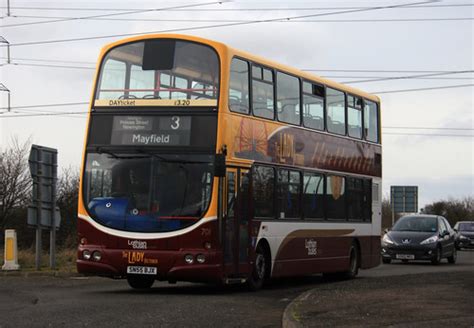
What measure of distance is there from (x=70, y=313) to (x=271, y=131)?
6.65m

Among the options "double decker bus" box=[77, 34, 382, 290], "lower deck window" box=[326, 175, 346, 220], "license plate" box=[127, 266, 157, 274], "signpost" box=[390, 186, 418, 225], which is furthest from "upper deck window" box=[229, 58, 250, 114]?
"signpost" box=[390, 186, 418, 225]

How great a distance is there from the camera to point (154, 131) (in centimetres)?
1661

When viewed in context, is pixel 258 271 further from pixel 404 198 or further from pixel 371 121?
pixel 404 198

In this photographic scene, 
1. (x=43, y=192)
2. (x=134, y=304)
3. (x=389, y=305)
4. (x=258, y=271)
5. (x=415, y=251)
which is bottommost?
(x=134, y=304)

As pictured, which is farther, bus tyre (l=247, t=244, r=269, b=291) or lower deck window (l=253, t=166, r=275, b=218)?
lower deck window (l=253, t=166, r=275, b=218)

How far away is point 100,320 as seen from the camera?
40.2ft

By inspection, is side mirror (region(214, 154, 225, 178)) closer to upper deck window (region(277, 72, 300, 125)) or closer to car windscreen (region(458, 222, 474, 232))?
upper deck window (region(277, 72, 300, 125))

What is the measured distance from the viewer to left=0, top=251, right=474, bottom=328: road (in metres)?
12.3

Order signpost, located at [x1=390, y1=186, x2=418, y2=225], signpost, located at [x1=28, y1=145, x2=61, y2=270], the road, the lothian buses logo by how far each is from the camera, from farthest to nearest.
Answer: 1. signpost, located at [x1=390, y1=186, x2=418, y2=225]
2. signpost, located at [x1=28, y1=145, x2=61, y2=270]
3. the lothian buses logo
4. the road

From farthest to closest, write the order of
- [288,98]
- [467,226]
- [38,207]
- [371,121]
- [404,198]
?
[404,198]
[467,226]
[371,121]
[38,207]
[288,98]

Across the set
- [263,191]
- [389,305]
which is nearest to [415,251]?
[263,191]

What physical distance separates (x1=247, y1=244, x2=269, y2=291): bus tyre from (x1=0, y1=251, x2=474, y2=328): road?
197 mm

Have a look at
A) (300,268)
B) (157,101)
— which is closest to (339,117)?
(300,268)

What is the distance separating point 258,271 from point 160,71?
4217 millimetres
